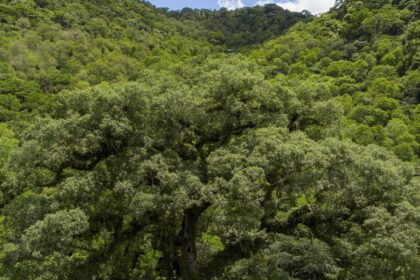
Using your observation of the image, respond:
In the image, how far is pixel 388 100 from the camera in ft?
187

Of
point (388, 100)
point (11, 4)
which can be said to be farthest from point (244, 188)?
point (11, 4)

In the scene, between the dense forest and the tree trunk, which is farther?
the tree trunk

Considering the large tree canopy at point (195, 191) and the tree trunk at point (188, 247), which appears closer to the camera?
the large tree canopy at point (195, 191)

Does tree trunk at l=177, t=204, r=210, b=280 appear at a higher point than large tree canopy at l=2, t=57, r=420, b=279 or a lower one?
lower

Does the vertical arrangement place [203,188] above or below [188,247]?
above

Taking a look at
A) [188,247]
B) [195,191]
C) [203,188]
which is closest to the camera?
[203,188]

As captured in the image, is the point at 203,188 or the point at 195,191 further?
the point at 195,191

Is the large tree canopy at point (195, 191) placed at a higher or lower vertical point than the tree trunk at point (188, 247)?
higher

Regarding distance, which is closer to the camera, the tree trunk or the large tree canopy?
the large tree canopy

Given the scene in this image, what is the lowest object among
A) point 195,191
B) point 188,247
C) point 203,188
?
point 188,247

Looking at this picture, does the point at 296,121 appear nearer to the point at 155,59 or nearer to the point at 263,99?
the point at 263,99

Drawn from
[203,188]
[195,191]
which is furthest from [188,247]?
[203,188]

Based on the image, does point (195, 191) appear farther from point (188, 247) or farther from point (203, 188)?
point (188, 247)

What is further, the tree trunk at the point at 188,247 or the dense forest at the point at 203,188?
the tree trunk at the point at 188,247
